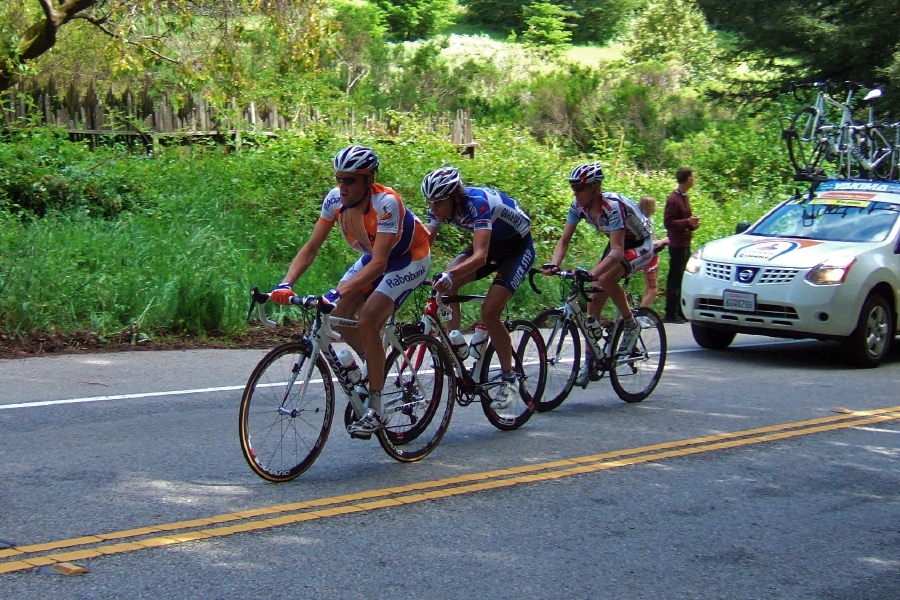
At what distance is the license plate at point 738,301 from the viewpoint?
11523 mm

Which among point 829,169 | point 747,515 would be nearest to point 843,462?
point 747,515

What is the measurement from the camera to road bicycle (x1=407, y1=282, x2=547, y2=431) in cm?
740

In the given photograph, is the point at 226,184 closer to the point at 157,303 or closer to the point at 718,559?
the point at 157,303

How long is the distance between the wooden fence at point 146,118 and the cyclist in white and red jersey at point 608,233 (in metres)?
9.70

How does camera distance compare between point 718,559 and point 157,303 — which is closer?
point 718,559

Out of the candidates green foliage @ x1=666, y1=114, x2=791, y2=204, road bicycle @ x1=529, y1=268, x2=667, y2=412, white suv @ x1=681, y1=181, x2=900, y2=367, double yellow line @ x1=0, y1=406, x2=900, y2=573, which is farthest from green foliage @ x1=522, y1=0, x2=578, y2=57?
double yellow line @ x1=0, y1=406, x2=900, y2=573

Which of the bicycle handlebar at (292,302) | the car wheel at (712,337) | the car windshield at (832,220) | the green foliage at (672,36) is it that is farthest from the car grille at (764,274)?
the green foliage at (672,36)

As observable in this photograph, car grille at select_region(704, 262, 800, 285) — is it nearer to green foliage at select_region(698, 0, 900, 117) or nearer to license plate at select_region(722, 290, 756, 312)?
license plate at select_region(722, 290, 756, 312)

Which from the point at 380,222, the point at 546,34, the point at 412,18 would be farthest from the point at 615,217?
the point at 412,18

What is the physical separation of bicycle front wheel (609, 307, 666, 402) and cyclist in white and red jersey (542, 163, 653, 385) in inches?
4.4

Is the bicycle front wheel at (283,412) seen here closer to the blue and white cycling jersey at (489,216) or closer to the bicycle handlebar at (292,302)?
the bicycle handlebar at (292,302)

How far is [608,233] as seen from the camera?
8906mm

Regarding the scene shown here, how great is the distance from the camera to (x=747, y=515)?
6230mm

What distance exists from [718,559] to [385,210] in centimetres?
275
